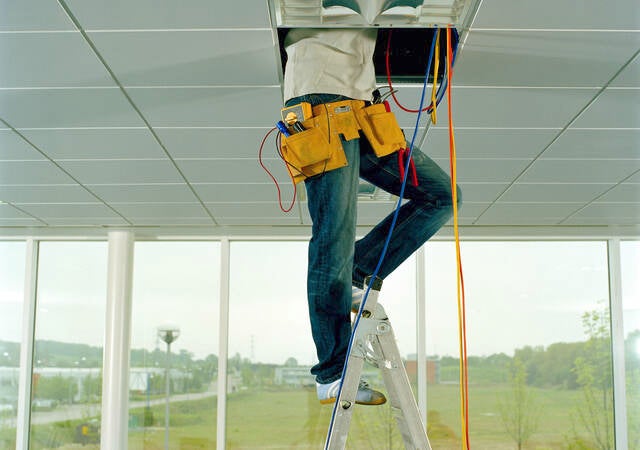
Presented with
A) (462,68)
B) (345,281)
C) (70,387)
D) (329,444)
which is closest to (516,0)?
(462,68)

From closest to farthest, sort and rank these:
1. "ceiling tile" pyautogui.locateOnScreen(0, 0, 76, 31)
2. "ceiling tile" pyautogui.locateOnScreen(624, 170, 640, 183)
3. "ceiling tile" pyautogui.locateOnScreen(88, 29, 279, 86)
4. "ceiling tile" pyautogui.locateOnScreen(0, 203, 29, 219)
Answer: "ceiling tile" pyautogui.locateOnScreen(0, 0, 76, 31), "ceiling tile" pyautogui.locateOnScreen(88, 29, 279, 86), "ceiling tile" pyautogui.locateOnScreen(624, 170, 640, 183), "ceiling tile" pyautogui.locateOnScreen(0, 203, 29, 219)

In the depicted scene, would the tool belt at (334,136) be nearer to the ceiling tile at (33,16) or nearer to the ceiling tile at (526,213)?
the ceiling tile at (33,16)

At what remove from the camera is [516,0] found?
2.67 m

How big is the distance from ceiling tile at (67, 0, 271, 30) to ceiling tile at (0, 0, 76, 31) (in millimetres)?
61

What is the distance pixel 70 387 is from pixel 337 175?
5569 mm

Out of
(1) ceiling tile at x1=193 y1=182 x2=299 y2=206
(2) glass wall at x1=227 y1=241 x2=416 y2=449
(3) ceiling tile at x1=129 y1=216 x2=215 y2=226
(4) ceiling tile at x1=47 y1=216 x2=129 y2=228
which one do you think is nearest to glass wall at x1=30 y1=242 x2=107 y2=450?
(4) ceiling tile at x1=47 y1=216 x2=129 y2=228

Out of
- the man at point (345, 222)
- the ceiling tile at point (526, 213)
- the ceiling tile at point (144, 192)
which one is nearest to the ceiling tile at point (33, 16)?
the man at point (345, 222)

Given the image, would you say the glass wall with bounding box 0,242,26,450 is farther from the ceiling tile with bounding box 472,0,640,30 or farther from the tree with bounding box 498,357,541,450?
the ceiling tile with bounding box 472,0,640,30

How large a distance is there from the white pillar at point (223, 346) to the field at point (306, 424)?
0.23ft

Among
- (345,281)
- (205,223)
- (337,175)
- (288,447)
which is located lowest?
(288,447)

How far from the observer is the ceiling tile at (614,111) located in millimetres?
3586

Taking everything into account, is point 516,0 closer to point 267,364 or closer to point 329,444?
point 329,444

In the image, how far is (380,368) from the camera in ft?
6.32

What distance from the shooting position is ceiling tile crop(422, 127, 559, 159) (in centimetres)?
414
